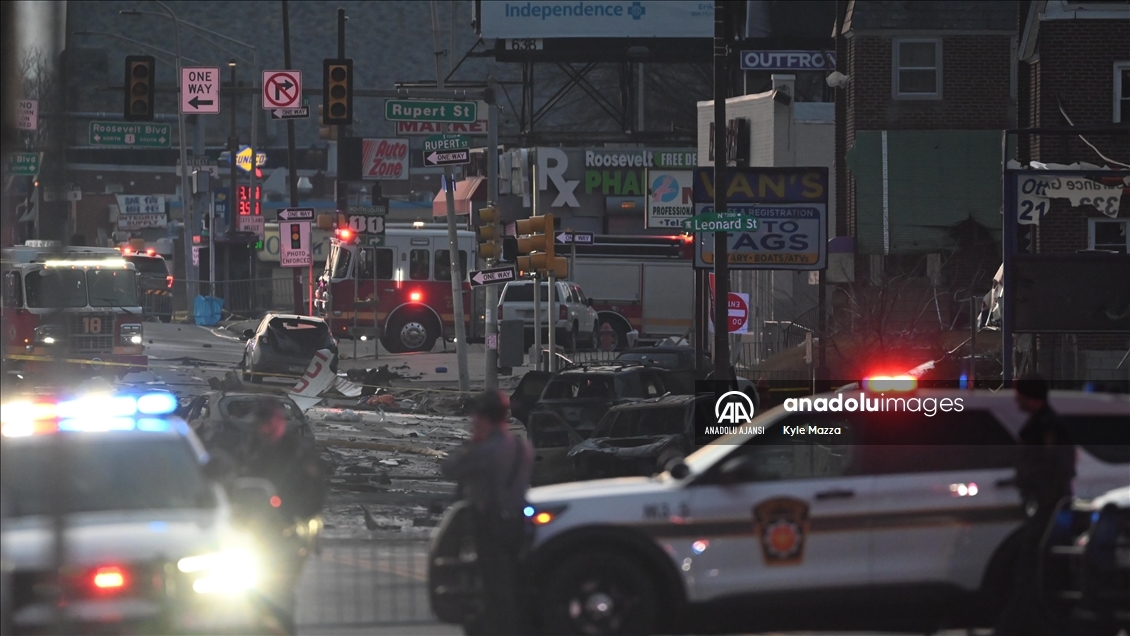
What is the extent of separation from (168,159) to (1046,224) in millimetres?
66411

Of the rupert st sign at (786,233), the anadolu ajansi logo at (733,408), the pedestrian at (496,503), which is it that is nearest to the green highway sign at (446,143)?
the rupert st sign at (786,233)

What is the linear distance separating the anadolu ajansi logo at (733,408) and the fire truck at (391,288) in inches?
841

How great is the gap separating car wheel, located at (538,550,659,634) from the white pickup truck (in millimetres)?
27933

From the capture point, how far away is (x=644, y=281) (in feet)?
143

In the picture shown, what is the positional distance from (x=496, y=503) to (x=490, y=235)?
1679 centimetres

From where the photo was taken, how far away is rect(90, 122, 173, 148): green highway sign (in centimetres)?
3684

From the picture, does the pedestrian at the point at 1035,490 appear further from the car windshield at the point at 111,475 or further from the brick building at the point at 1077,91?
the brick building at the point at 1077,91

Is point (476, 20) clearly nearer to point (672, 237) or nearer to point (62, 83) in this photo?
point (672, 237)

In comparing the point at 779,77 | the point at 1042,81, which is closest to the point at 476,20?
the point at 779,77

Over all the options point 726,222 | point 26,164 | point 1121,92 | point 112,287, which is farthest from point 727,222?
point 26,164

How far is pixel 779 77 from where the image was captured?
123ft

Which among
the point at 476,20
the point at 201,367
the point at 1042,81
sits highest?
the point at 476,20

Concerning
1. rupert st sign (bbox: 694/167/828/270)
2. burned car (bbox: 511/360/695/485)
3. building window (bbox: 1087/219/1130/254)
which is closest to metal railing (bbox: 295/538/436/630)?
burned car (bbox: 511/360/695/485)

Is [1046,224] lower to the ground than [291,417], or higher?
higher
